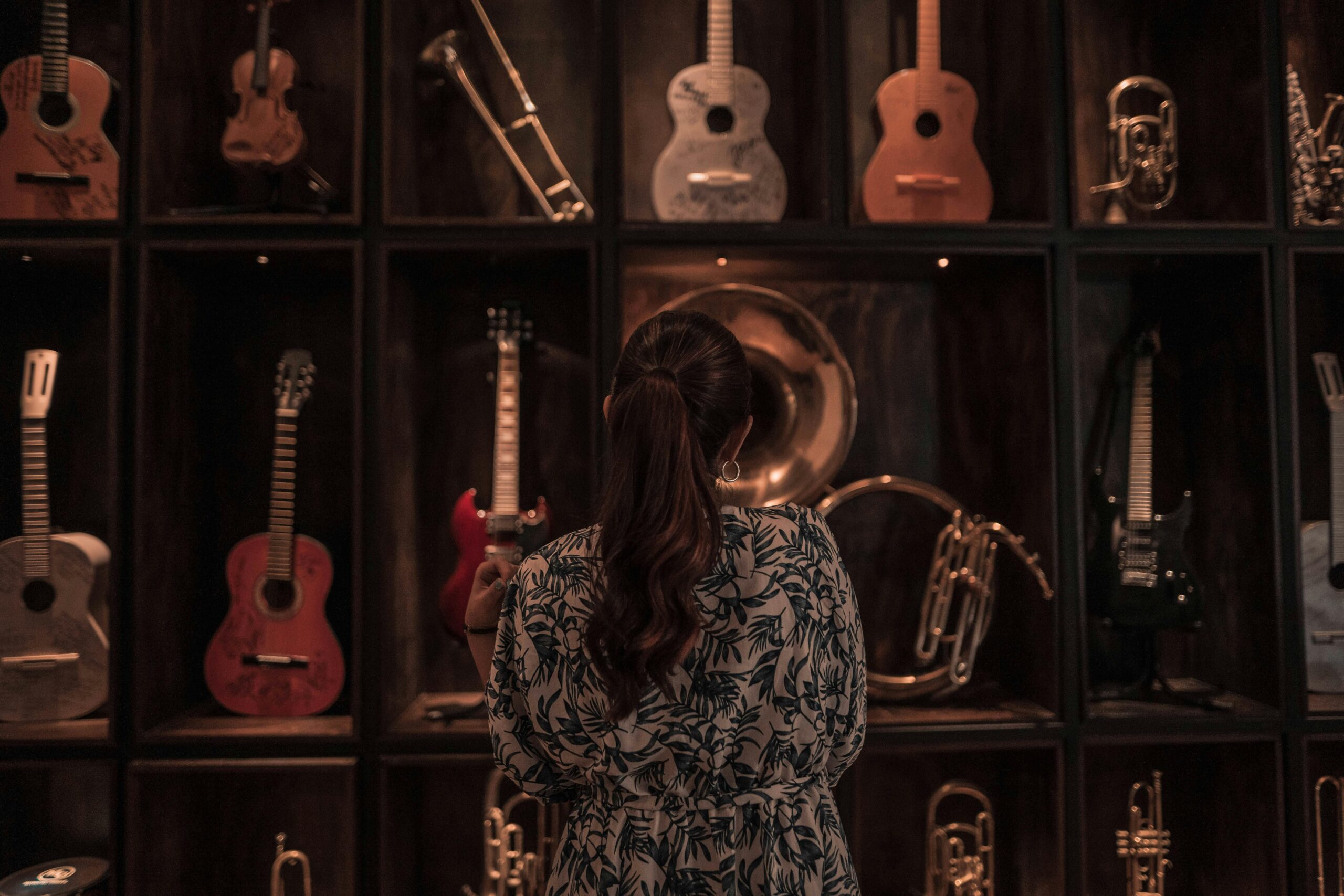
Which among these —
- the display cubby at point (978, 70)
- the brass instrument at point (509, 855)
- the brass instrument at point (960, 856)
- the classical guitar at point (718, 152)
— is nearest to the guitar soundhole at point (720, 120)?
the classical guitar at point (718, 152)

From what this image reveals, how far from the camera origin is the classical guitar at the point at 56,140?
214 centimetres

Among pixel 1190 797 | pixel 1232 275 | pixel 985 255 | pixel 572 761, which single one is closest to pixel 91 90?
pixel 572 761

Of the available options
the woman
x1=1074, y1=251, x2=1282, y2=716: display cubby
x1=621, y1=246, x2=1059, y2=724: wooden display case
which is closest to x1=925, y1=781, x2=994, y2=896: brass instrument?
x1=621, y1=246, x2=1059, y2=724: wooden display case

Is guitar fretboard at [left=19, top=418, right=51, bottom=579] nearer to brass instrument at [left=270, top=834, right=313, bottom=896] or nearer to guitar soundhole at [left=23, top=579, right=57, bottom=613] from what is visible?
guitar soundhole at [left=23, top=579, right=57, bottom=613]

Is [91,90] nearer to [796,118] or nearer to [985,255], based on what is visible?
[796,118]

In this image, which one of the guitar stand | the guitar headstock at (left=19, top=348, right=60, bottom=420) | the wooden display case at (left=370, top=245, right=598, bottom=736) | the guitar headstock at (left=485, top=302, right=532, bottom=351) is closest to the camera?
the guitar stand

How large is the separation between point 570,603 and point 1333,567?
7.19 ft

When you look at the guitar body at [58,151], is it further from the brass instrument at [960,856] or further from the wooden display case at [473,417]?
the brass instrument at [960,856]

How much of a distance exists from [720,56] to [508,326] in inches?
36.2

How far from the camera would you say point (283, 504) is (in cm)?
219

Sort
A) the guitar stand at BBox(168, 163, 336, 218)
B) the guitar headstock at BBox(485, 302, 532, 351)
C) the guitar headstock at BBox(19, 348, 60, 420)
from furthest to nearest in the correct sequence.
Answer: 1. the guitar headstock at BBox(485, 302, 532, 351)
2. the guitar headstock at BBox(19, 348, 60, 420)
3. the guitar stand at BBox(168, 163, 336, 218)

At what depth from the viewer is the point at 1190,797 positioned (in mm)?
2344

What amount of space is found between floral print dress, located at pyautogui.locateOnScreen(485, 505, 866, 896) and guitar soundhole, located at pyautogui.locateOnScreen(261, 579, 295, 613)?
1.12m

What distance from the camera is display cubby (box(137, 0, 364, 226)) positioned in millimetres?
2047
